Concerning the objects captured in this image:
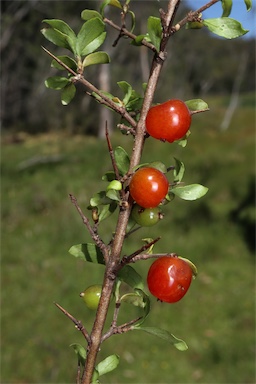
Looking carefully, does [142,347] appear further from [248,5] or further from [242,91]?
[242,91]

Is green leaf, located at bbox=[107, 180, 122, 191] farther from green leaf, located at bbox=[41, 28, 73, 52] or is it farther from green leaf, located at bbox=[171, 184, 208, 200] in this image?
green leaf, located at bbox=[41, 28, 73, 52]

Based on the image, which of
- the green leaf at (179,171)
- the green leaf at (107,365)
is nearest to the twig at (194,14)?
the green leaf at (179,171)

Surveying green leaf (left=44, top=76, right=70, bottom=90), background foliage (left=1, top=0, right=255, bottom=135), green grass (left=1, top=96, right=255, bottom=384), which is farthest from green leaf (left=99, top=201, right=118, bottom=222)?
background foliage (left=1, top=0, right=255, bottom=135)

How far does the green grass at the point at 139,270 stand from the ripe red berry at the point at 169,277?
4.77 m

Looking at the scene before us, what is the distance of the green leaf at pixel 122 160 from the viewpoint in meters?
0.86

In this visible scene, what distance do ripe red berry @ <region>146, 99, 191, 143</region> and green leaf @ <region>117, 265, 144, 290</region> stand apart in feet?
0.74

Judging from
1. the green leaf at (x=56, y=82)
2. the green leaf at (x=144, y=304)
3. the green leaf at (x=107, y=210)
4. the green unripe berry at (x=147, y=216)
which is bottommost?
the green leaf at (x=144, y=304)

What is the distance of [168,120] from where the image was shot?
0.78 m

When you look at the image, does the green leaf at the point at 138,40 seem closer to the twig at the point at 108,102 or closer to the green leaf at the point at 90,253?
the twig at the point at 108,102

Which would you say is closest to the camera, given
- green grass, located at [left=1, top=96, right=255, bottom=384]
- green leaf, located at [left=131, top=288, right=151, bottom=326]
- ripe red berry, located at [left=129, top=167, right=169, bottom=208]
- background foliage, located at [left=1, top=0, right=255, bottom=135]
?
ripe red berry, located at [left=129, top=167, right=169, bottom=208]

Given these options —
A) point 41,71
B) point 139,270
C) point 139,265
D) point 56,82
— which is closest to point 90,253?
point 56,82

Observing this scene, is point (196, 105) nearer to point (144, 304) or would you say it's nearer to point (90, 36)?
point (90, 36)

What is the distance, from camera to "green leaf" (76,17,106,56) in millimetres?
820

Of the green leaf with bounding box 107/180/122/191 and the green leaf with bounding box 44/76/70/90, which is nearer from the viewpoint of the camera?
the green leaf with bounding box 107/180/122/191
